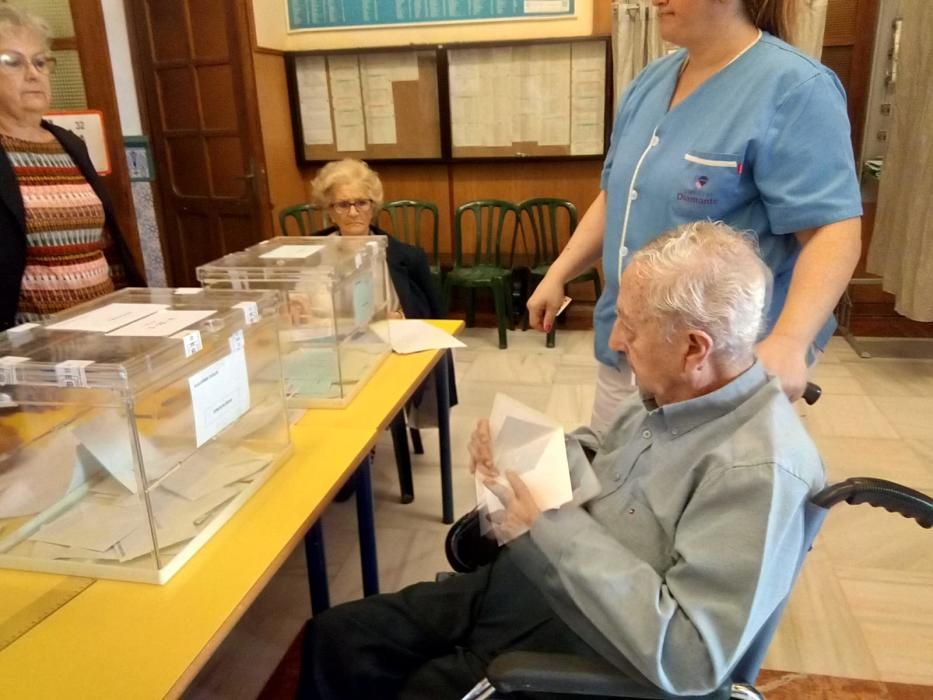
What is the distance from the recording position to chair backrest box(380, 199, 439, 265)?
4590mm

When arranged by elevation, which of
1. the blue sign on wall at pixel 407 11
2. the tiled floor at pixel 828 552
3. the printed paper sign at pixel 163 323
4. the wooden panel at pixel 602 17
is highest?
the blue sign on wall at pixel 407 11

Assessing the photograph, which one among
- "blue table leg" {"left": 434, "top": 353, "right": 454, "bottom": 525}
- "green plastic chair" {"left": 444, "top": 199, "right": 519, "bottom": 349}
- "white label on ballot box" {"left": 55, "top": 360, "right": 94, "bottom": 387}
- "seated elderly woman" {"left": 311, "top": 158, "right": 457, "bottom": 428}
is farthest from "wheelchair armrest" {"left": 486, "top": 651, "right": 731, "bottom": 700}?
"green plastic chair" {"left": 444, "top": 199, "right": 519, "bottom": 349}

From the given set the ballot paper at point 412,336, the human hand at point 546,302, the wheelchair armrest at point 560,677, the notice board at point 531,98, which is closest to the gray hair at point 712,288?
the wheelchair armrest at point 560,677

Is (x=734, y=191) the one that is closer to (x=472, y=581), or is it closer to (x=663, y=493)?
(x=663, y=493)

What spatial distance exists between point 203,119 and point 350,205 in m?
2.10

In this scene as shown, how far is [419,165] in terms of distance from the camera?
15.4 ft

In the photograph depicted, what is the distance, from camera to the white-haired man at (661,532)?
0.93 meters

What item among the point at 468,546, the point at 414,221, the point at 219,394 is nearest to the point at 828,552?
the point at 468,546

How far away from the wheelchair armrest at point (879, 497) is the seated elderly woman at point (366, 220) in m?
1.79

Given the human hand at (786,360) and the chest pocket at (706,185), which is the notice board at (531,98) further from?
the human hand at (786,360)

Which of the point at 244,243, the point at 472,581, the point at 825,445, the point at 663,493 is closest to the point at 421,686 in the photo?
the point at 472,581

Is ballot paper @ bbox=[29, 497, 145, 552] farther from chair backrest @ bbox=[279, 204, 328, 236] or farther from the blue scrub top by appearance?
chair backrest @ bbox=[279, 204, 328, 236]

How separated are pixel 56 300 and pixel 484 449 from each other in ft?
4.81

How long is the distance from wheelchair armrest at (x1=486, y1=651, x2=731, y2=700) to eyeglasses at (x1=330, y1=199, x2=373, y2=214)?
1947 millimetres
